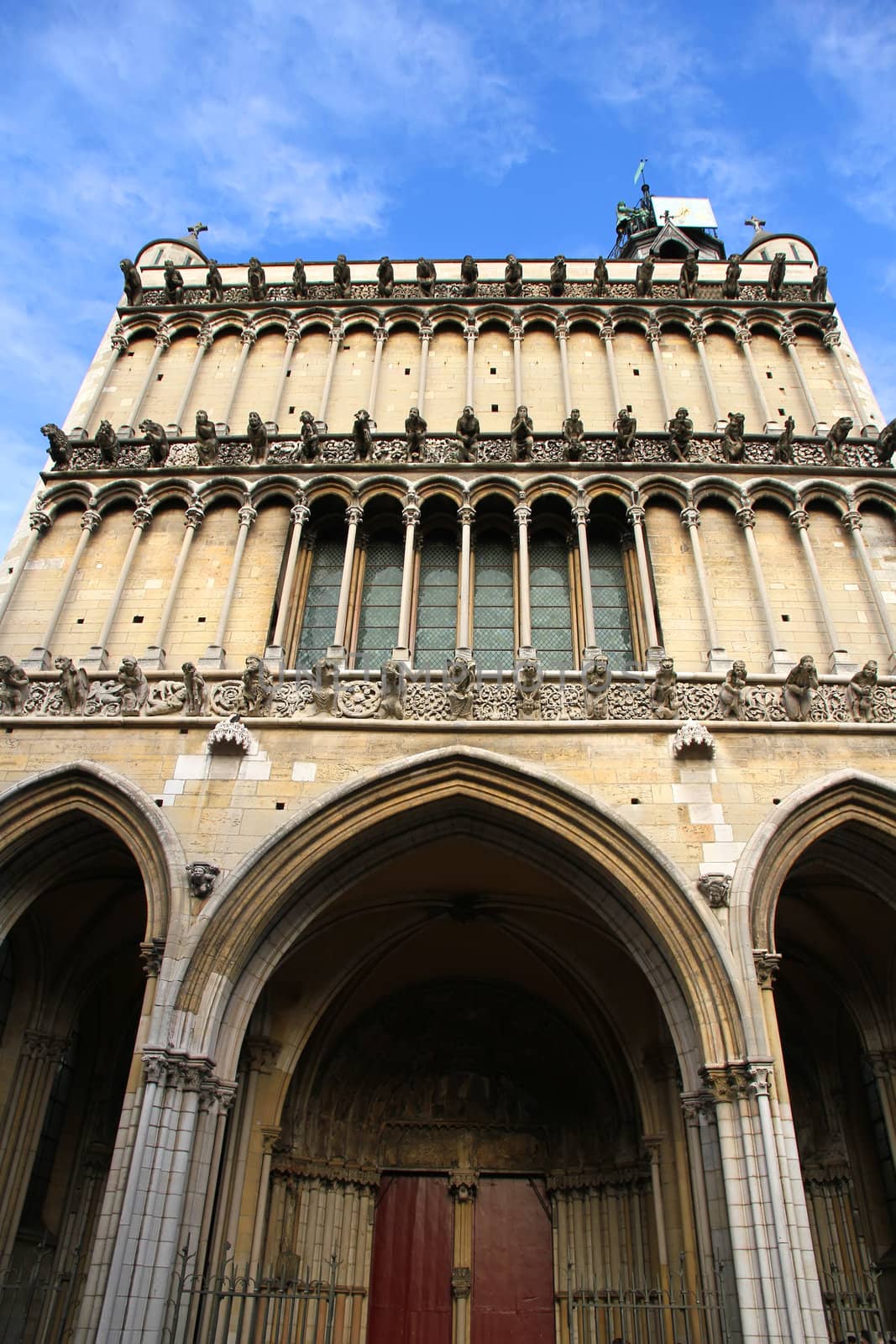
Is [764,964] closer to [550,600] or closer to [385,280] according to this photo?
[550,600]

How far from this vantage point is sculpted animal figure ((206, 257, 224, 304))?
52.6ft

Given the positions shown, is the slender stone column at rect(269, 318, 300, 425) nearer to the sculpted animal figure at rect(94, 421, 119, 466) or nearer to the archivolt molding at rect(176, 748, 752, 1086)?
the sculpted animal figure at rect(94, 421, 119, 466)

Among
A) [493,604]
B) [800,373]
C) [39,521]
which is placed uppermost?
[800,373]

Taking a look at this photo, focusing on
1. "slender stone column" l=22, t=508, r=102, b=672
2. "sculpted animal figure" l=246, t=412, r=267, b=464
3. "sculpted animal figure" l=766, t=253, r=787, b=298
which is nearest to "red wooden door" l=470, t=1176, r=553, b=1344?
"slender stone column" l=22, t=508, r=102, b=672

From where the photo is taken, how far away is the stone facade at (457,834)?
8.82 metres

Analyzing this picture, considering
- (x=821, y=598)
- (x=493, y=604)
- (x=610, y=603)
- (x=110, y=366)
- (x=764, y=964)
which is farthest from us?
(x=110, y=366)

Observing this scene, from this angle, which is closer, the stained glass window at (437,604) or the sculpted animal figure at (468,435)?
the stained glass window at (437,604)

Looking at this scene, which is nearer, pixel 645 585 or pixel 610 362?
pixel 645 585

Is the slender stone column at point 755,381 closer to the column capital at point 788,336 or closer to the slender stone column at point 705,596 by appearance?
the column capital at point 788,336

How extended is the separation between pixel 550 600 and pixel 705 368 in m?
4.77

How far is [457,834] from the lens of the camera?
10.3 meters

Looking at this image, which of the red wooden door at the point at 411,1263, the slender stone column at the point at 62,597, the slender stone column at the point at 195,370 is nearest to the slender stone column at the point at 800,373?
the slender stone column at the point at 195,370

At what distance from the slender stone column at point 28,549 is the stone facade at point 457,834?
0.24 ft

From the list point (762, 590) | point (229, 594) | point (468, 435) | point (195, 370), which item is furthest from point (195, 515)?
point (762, 590)
